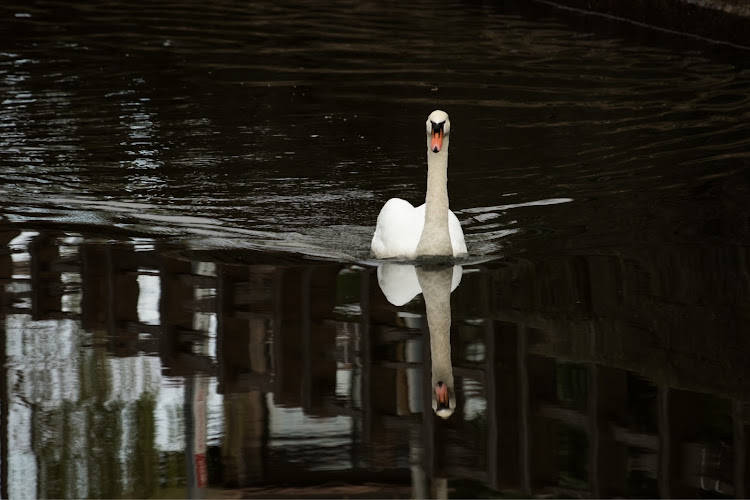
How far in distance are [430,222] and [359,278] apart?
2.19 ft

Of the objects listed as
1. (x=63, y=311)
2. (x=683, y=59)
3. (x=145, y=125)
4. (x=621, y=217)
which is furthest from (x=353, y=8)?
(x=63, y=311)

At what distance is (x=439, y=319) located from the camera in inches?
359

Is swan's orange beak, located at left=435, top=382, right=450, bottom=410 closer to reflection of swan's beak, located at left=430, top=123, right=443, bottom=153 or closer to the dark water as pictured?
the dark water

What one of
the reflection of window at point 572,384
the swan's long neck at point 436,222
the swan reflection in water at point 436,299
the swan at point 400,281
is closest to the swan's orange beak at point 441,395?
the swan reflection in water at point 436,299

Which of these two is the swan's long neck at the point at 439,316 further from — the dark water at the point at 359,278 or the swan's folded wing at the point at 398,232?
the swan's folded wing at the point at 398,232

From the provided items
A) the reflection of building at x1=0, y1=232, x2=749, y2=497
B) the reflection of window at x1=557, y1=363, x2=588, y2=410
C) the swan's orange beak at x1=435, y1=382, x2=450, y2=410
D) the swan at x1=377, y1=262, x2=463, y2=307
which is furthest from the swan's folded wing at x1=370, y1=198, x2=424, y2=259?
the swan's orange beak at x1=435, y1=382, x2=450, y2=410

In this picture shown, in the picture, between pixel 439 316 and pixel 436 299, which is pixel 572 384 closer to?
pixel 439 316

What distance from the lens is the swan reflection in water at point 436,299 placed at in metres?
7.74

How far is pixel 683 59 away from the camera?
20.8 meters

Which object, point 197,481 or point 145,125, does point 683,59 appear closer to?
point 145,125

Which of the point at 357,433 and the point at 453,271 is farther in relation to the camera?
the point at 453,271

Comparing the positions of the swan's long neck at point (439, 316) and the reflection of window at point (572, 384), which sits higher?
the swan's long neck at point (439, 316)

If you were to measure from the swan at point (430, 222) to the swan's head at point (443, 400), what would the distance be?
2.66m

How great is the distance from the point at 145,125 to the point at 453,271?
270 inches
